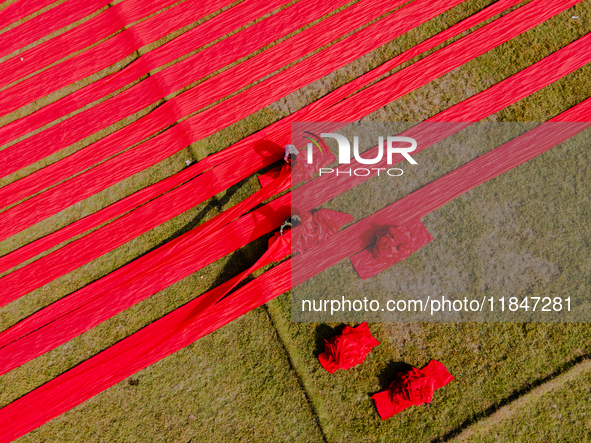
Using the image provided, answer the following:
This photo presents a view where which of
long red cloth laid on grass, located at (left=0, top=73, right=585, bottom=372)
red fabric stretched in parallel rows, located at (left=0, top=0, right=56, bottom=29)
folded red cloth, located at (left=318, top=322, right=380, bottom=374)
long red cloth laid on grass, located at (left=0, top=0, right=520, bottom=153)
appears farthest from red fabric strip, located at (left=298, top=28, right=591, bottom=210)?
red fabric stretched in parallel rows, located at (left=0, top=0, right=56, bottom=29)

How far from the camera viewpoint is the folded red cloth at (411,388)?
4.38 m

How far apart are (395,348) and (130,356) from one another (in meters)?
3.41

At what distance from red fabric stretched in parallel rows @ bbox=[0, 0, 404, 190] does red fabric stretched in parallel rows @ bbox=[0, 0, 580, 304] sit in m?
0.95

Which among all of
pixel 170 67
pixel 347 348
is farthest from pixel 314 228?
pixel 170 67

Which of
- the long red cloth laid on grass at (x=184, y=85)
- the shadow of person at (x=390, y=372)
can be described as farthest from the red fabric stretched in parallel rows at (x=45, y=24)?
the shadow of person at (x=390, y=372)

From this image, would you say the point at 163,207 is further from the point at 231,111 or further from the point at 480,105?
the point at 480,105

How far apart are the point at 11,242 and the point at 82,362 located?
1934 millimetres

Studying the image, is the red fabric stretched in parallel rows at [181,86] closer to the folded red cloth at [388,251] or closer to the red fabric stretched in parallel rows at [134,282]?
the red fabric stretched in parallel rows at [134,282]

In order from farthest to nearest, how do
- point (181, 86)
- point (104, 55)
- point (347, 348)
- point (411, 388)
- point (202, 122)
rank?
1. point (104, 55)
2. point (181, 86)
3. point (202, 122)
4. point (347, 348)
5. point (411, 388)

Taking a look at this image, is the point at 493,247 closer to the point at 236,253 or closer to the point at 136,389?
the point at 236,253

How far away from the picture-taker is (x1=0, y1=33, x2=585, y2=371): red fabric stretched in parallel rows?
4.81m

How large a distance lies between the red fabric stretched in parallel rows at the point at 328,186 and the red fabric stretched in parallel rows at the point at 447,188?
1.72ft

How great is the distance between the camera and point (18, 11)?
5594 millimetres

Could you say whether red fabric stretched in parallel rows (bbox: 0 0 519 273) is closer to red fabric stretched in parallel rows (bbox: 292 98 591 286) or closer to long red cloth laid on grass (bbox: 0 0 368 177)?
long red cloth laid on grass (bbox: 0 0 368 177)
